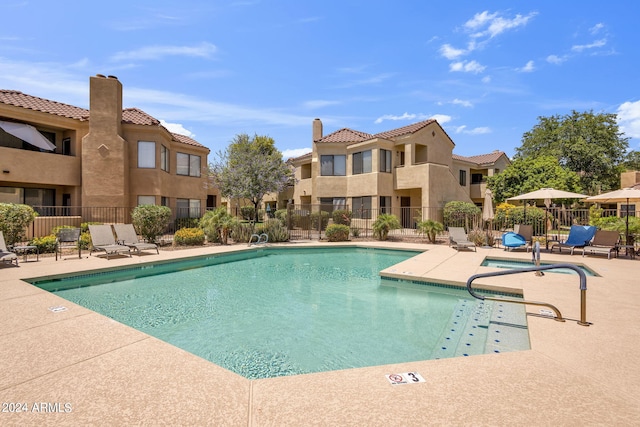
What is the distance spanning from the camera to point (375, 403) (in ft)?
8.96

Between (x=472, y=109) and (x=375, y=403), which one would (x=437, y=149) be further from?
(x=375, y=403)

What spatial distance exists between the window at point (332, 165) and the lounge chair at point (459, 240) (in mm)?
12862

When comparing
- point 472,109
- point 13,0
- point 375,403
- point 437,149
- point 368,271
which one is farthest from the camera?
point 437,149

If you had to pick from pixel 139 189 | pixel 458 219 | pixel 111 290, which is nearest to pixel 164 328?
pixel 111 290

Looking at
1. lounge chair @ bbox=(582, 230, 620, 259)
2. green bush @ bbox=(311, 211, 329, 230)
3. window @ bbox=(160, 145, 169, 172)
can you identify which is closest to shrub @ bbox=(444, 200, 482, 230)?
green bush @ bbox=(311, 211, 329, 230)

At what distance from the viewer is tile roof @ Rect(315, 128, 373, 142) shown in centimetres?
2631

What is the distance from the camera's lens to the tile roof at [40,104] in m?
16.8

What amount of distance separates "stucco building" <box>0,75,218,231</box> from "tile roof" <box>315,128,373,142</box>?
12.8 metres

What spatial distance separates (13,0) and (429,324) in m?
14.7

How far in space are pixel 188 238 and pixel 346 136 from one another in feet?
54.3

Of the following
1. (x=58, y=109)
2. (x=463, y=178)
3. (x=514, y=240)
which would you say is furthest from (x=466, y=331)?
(x=463, y=178)

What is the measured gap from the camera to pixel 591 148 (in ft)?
105

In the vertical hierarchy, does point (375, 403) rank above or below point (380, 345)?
above

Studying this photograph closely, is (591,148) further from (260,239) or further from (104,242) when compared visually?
(104,242)
